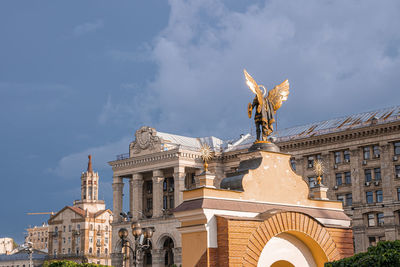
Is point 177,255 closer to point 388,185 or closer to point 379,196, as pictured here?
point 379,196

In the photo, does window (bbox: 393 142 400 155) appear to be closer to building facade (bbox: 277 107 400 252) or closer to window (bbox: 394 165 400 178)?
building facade (bbox: 277 107 400 252)

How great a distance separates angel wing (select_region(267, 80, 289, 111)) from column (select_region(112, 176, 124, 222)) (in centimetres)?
5858

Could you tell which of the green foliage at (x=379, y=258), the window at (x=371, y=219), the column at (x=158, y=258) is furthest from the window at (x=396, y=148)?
the green foliage at (x=379, y=258)

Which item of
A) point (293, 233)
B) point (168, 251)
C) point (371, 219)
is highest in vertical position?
point (371, 219)

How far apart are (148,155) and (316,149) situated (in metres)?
19.9

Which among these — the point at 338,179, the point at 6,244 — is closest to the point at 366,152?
the point at 338,179

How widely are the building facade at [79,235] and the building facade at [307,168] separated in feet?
118

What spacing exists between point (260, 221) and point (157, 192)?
55151mm

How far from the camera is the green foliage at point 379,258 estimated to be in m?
13.7

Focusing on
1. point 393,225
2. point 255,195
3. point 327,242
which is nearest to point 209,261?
point 255,195

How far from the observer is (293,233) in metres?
16.1

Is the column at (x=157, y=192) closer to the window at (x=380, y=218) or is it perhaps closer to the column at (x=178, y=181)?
the column at (x=178, y=181)

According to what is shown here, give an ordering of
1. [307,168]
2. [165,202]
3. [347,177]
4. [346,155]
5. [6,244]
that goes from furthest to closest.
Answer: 1. [6,244]
2. [165,202]
3. [307,168]
4. [346,155]
5. [347,177]

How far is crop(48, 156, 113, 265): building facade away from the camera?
109 metres
